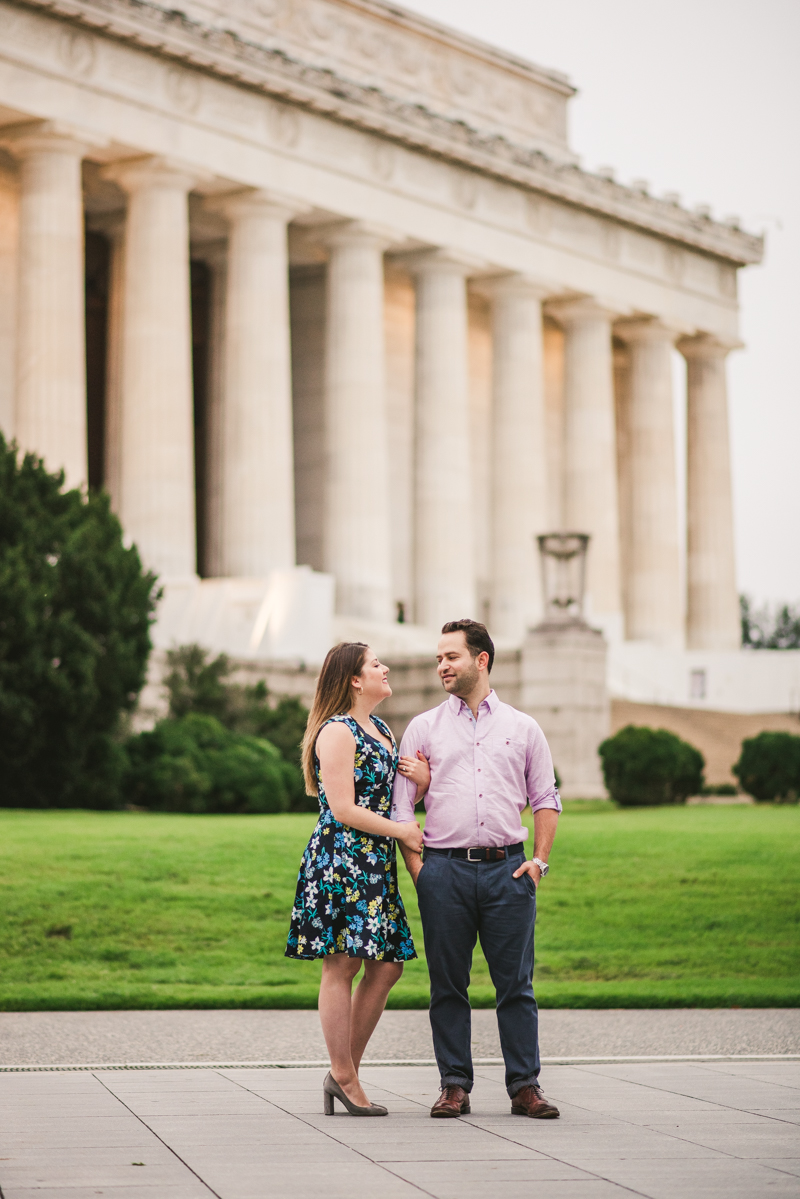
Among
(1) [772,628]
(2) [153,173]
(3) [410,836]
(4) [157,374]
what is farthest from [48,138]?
(1) [772,628]

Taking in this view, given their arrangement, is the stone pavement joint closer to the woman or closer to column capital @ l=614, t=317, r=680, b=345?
the woman

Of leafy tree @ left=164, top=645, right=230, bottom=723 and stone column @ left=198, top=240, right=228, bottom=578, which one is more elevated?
stone column @ left=198, top=240, right=228, bottom=578

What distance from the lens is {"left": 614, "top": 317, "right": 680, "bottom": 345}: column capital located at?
75.9 meters

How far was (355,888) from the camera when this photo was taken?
10555 millimetres

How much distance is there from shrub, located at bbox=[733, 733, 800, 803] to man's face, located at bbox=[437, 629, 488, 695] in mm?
26973

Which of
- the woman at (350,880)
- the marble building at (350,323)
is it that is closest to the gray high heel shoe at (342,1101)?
the woman at (350,880)

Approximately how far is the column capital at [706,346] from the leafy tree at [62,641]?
46.6 meters

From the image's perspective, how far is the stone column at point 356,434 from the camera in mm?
62188

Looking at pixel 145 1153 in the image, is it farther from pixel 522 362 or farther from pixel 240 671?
pixel 522 362

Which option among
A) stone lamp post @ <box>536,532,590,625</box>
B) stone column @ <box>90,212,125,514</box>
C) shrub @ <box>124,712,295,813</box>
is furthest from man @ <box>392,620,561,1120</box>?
stone column @ <box>90,212,125,514</box>

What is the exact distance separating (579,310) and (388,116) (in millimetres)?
14663

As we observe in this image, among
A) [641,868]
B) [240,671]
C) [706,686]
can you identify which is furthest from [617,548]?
[641,868]

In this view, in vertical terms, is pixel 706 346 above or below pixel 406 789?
above

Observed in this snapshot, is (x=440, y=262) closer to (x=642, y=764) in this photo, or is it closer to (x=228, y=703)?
(x=228, y=703)
